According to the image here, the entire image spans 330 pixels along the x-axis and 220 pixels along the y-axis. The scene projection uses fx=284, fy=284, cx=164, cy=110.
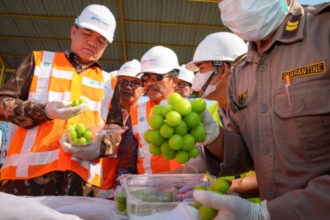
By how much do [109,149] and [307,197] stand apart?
2.29 metres

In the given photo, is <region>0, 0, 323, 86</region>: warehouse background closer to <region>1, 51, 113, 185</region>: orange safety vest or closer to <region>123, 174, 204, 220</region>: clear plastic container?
<region>1, 51, 113, 185</region>: orange safety vest

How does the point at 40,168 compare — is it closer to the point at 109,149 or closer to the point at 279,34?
the point at 109,149

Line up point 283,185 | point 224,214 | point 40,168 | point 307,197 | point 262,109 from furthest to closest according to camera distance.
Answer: point 40,168, point 262,109, point 283,185, point 307,197, point 224,214

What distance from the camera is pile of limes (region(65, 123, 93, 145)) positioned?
2758 mm

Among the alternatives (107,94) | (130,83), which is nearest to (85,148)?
(107,94)

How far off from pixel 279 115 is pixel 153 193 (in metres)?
0.88

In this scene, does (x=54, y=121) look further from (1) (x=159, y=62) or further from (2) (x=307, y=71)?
(2) (x=307, y=71)

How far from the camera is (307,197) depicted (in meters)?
1.29

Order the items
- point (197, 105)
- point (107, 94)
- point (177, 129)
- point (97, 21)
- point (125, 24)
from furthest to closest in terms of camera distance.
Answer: point (125, 24) → point (107, 94) → point (97, 21) → point (197, 105) → point (177, 129)

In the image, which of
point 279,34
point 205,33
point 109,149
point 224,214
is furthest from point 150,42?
point 224,214

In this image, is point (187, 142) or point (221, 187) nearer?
point (221, 187)

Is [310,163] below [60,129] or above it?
below

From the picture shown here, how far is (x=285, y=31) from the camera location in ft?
6.07

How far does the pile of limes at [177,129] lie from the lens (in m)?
1.37
